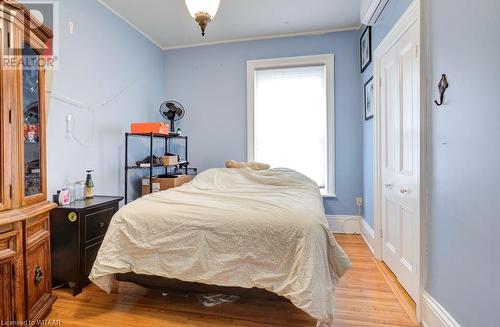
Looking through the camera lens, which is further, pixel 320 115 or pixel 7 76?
pixel 320 115

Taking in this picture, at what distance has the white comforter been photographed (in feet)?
5.10

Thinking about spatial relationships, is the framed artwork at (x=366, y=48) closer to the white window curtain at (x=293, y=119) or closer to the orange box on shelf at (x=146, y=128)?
the white window curtain at (x=293, y=119)

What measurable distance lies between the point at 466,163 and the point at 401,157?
0.92 m

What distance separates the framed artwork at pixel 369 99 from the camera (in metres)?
3.05

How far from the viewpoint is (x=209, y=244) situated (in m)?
1.73

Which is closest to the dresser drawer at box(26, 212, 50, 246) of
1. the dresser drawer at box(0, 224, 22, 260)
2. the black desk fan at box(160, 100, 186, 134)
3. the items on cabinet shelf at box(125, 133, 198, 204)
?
the dresser drawer at box(0, 224, 22, 260)

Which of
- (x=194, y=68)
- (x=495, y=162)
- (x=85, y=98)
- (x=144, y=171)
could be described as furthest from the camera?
(x=194, y=68)

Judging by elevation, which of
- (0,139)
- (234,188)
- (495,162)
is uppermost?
(0,139)

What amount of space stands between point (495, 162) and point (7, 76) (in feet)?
8.03

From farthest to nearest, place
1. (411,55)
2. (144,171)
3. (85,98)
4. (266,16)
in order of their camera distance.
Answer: (144,171) → (266,16) → (85,98) → (411,55)

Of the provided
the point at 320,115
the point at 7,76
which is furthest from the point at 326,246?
the point at 320,115

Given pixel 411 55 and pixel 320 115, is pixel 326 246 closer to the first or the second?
pixel 411 55

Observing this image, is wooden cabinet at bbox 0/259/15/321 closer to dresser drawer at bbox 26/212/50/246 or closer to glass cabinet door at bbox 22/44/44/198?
dresser drawer at bbox 26/212/50/246

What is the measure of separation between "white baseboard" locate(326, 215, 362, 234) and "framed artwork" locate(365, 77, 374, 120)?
1.37 meters
